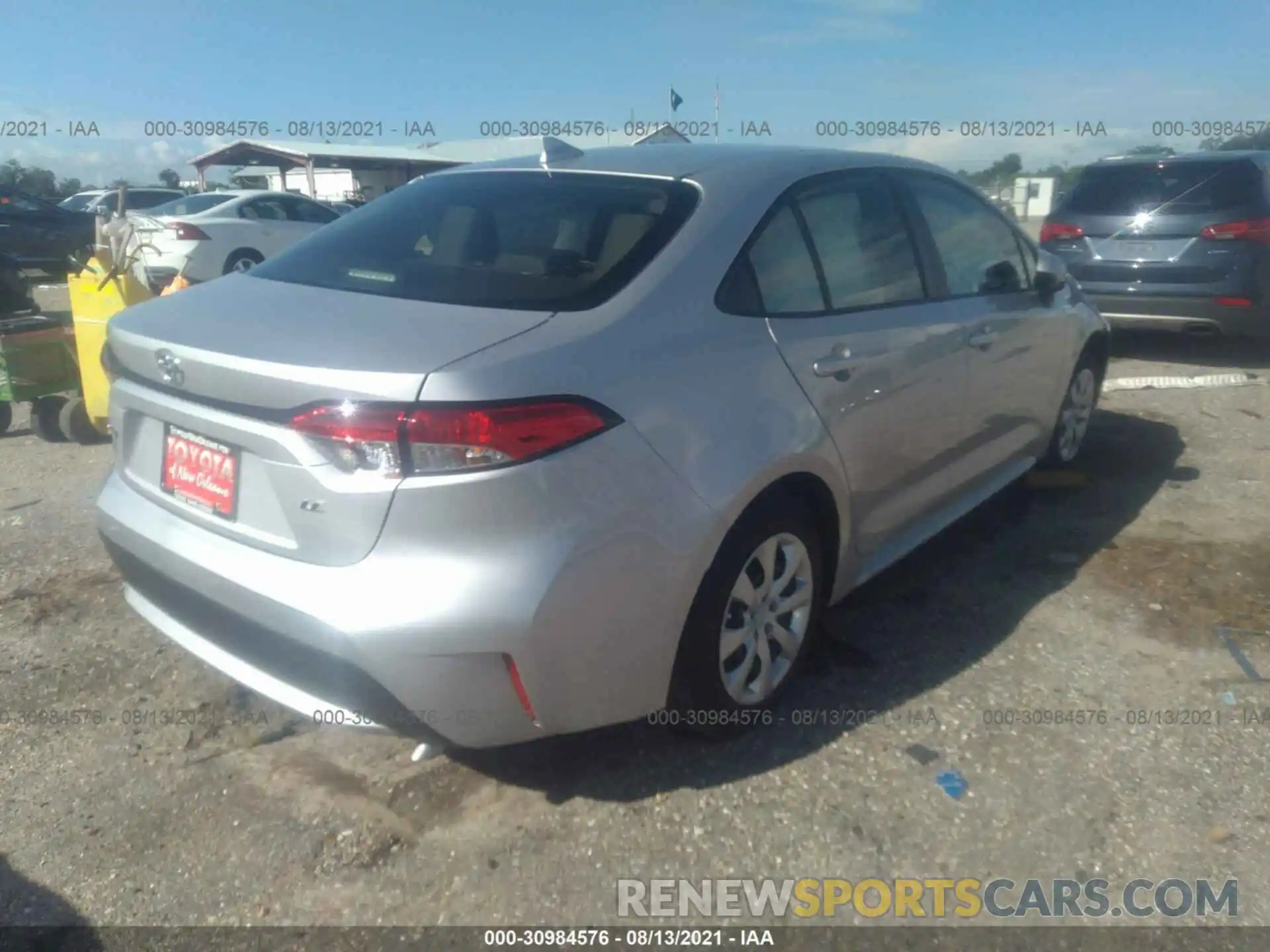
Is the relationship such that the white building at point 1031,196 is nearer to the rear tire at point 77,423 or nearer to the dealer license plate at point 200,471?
the rear tire at point 77,423

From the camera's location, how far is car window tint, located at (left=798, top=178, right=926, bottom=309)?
A: 10.2ft

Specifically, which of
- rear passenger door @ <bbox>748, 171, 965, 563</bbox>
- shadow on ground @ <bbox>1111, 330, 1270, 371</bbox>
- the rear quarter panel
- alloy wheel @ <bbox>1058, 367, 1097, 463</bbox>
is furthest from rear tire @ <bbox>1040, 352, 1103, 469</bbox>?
shadow on ground @ <bbox>1111, 330, 1270, 371</bbox>

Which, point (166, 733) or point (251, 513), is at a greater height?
point (251, 513)

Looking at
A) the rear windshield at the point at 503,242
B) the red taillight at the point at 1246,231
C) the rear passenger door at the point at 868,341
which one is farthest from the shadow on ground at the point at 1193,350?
the rear windshield at the point at 503,242

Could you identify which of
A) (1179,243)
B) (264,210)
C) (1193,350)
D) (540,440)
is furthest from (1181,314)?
(264,210)

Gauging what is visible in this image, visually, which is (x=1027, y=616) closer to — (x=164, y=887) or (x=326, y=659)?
(x=326, y=659)

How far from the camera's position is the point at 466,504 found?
2.11 metres

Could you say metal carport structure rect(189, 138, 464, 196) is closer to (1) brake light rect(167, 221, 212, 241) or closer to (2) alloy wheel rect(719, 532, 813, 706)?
(1) brake light rect(167, 221, 212, 241)

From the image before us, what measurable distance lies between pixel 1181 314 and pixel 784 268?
572 centimetres

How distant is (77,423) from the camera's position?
6090mm

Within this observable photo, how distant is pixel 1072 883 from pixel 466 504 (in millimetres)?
1712

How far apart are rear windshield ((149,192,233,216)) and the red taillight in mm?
12862

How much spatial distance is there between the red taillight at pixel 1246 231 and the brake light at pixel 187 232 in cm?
1214

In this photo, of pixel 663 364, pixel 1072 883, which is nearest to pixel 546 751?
pixel 663 364
